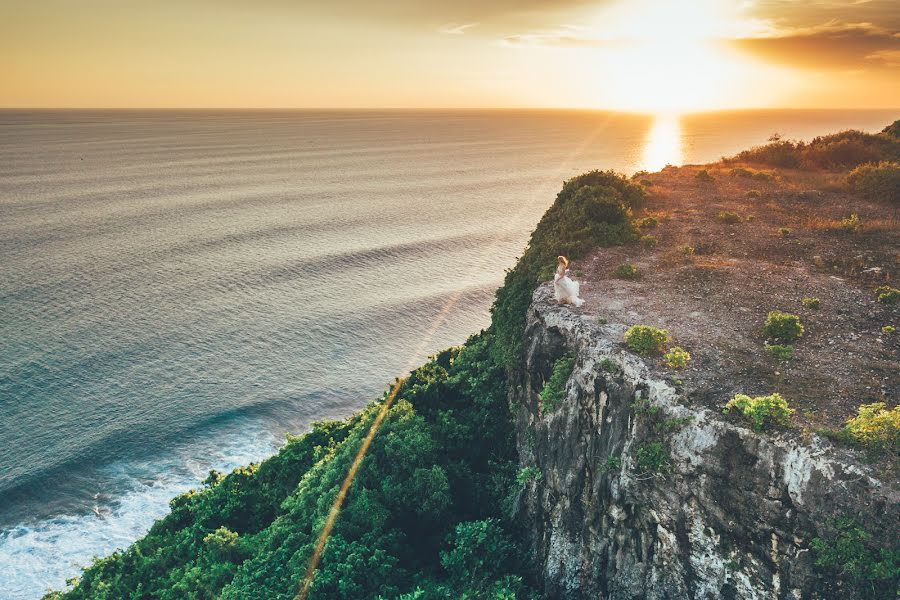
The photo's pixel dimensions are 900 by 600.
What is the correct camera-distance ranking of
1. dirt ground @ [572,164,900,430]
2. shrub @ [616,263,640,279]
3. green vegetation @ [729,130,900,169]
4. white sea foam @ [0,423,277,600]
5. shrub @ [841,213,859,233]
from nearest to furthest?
dirt ground @ [572,164,900,430] → shrub @ [616,263,640,279] → shrub @ [841,213,859,233] → white sea foam @ [0,423,277,600] → green vegetation @ [729,130,900,169]

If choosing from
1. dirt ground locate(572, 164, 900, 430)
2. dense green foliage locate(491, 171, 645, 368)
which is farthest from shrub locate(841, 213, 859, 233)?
dense green foliage locate(491, 171, 645, 368)

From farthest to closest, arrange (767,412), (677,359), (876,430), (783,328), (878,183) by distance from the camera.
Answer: (878,183) < (783,328) < (677,359) < (767,412) < (876,430)

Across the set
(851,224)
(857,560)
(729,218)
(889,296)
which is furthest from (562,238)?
(857,560)

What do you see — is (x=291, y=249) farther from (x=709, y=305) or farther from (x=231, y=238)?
(x=709, y=305)

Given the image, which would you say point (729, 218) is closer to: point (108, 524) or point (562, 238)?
point (562, 238)

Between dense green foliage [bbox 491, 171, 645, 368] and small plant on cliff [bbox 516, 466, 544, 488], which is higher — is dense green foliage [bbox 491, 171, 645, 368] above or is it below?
above

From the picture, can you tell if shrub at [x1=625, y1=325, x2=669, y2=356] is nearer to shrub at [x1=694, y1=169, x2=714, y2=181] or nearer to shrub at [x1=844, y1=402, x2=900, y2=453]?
shrub at [x1=844, y1=402, x2=900, y2=453]

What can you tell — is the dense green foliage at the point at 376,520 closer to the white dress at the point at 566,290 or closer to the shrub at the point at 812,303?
the white dress at the point at 566,290
